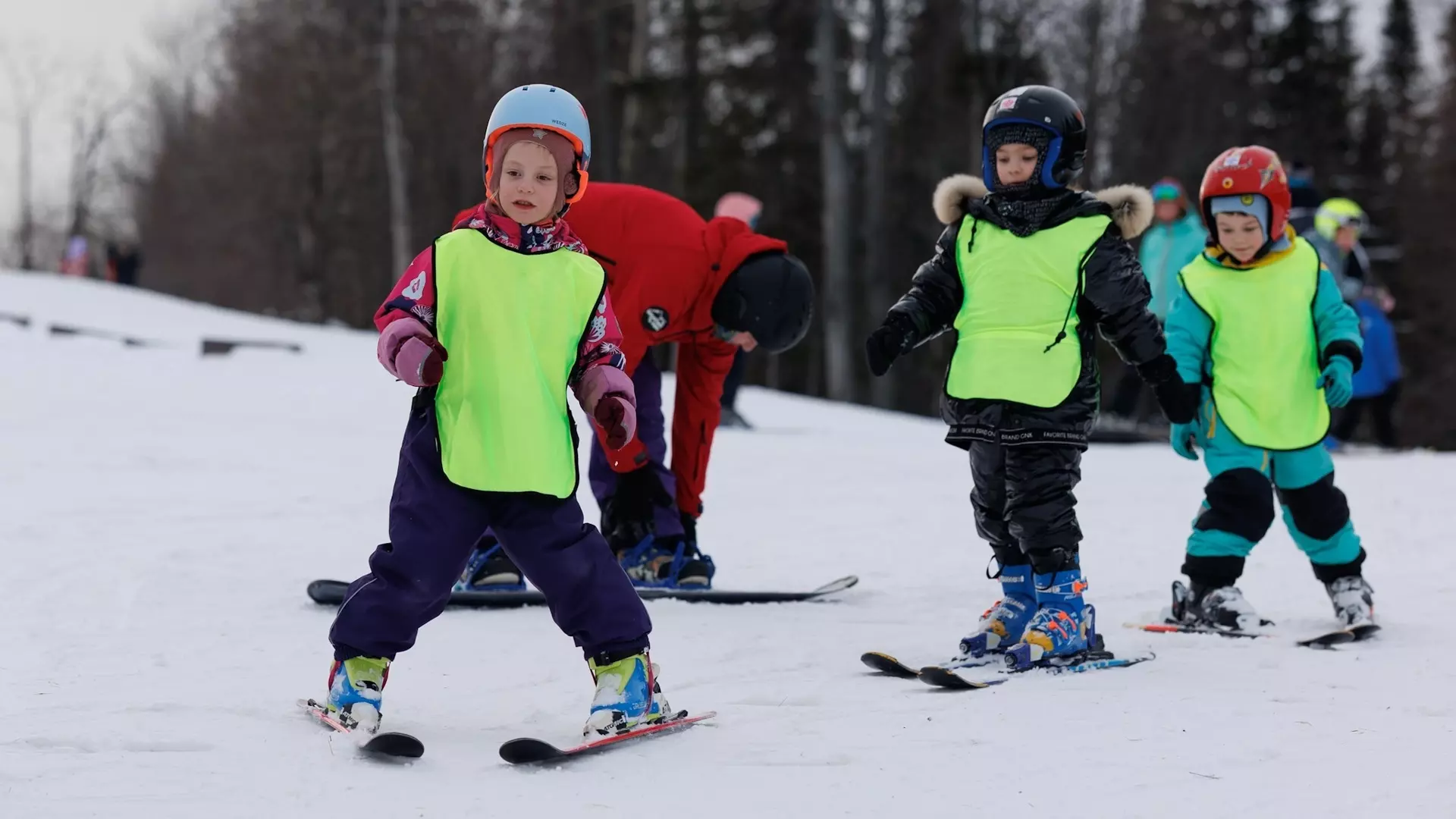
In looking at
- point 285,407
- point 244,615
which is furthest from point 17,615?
point 285,407

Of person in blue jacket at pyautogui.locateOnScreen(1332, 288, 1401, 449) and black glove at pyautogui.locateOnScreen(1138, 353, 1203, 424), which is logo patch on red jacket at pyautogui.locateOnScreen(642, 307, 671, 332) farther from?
person in blue jacket at pyautogui.locateOnScreen(1332, 288, 1401, 449)

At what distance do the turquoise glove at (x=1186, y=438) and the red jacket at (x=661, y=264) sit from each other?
1.53 meters

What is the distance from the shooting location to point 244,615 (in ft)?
15.4

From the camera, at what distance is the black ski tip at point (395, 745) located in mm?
2975

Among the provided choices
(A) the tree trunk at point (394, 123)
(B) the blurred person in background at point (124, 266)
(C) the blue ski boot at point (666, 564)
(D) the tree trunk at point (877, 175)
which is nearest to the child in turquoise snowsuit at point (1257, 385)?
(C) the blue ski boot at point (666, 564)

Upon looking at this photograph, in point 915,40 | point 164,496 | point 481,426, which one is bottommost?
point 164,496

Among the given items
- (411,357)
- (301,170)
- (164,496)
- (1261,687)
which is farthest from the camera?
(301,170)

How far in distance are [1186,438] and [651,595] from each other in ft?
6.42

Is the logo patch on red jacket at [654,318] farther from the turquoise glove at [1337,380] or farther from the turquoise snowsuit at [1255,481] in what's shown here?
the turquoise glove at [1337,380]

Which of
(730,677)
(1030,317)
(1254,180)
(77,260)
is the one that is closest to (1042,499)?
(1030,317)

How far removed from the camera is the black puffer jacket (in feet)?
13.3

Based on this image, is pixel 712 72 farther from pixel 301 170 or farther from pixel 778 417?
pixel 778 417

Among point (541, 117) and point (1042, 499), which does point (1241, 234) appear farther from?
point (541, 117)

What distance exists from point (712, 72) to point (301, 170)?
12956 mm
